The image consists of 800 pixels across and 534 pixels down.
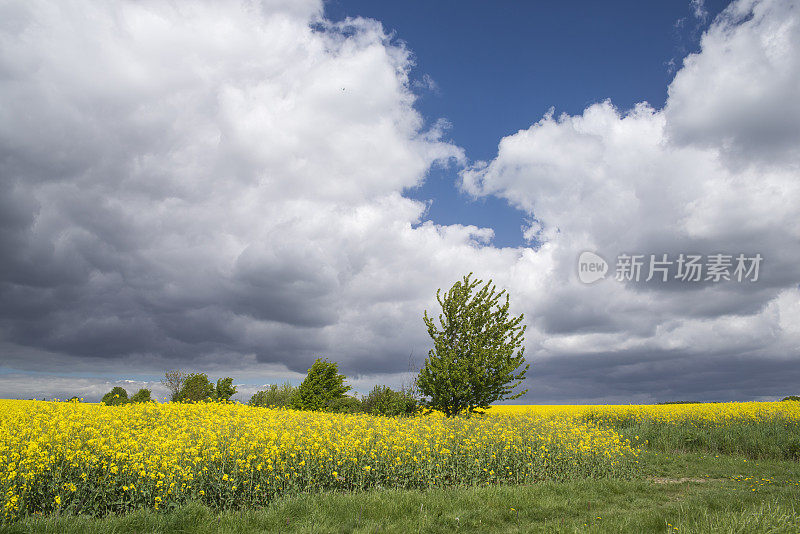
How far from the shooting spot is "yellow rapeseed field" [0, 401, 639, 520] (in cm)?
778

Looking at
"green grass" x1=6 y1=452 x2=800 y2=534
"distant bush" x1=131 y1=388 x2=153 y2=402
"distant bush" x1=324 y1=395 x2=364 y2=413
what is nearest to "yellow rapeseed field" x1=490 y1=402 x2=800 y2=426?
"distant bush" x1=324 y1=395 x2=364 y2=413

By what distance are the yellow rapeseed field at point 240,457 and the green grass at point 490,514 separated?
139 cm

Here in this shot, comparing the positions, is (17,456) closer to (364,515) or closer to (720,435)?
(364,515)

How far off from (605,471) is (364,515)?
29.5ft

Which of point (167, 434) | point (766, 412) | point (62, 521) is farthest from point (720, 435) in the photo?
point (62, 521)

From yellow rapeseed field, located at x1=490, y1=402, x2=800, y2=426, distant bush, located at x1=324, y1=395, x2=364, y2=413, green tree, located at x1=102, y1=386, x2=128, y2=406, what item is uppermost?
yellow rapeseed field, located at x1=490, y1=402, x2=800, y2=426

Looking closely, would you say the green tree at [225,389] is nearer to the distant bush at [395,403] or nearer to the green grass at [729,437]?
the distant bush at [395,403]

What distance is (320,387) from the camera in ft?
76.4

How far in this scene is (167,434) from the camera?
10.7 meters

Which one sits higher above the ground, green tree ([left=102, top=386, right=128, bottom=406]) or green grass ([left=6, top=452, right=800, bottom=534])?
green grass ([left=6, top=452, right=800, bottom=534])

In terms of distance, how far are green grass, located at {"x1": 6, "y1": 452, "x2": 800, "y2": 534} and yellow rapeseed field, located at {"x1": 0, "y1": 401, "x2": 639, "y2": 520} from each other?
1392 millimetres

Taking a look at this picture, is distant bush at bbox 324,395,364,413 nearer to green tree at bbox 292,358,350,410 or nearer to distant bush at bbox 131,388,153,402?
green tree at bbox 292,358,350,410

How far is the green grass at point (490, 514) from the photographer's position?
19.2 ft

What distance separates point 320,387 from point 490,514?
17.1 meters
